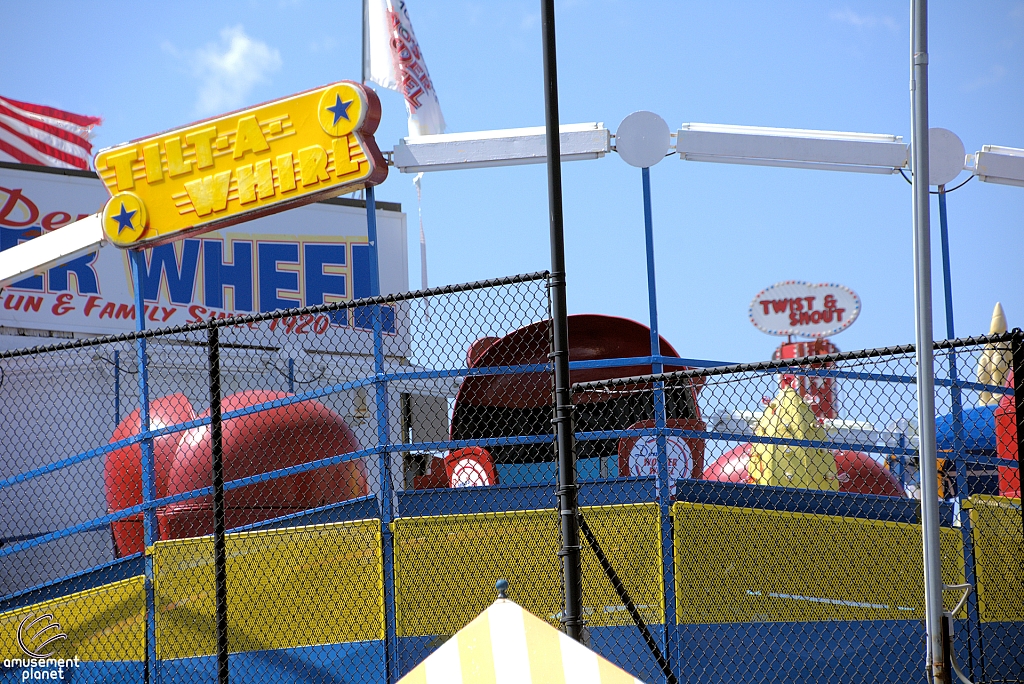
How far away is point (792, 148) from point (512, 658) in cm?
525

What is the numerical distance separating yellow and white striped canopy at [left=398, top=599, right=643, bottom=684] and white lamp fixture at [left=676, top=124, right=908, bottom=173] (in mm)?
4695

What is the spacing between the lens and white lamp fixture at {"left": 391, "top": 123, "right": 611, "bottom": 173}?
7348 mm

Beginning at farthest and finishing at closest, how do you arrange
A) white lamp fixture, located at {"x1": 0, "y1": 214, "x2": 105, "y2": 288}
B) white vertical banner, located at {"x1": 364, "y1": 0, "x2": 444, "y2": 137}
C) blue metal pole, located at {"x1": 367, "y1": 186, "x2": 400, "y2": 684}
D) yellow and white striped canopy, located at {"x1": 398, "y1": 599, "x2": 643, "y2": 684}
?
1. white vertical banner, located at {"x1": 364, "y1": 0, "x2": 444, "y2": 137}
2. white lamp fixture, located at {"x1": 0, "y1": 214, "x2": 105, "y2": 288}
3. blue metal pole, located at {"x1": 367, "y1": 186, "x2": 400, "y2": 684}
4. yellow and white striped canopy, located at {"x1": 398, "y1": 599, "x2": 643, "y2": 684}

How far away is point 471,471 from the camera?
8.33 meters

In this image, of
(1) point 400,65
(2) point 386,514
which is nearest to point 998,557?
(2) point 386,514

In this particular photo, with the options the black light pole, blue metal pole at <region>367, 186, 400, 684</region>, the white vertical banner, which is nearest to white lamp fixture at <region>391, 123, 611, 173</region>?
blue metal pole at <region>367, 186, 400, 684</region>

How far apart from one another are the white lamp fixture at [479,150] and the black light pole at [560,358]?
236 cm

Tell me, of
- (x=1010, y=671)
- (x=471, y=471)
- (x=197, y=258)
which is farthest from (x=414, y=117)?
(x=1010, y=671)

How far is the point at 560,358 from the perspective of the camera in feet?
16.0

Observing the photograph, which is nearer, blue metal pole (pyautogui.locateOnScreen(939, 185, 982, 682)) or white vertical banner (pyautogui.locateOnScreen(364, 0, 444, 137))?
blue metal pole (pyautogui.locateOnScreen(939, 185, 982, 682))

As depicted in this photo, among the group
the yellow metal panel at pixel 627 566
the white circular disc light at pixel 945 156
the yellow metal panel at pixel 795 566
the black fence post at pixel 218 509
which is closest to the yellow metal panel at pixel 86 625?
the black fence post at pixel 218 509

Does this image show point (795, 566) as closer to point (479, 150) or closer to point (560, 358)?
point (560, 358)

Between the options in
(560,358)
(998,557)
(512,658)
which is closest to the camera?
(512,658)

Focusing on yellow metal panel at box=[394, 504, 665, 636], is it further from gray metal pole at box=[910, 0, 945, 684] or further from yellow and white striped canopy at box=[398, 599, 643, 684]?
yellow and white striped canopy at box=[398, 599, 643, 684]
